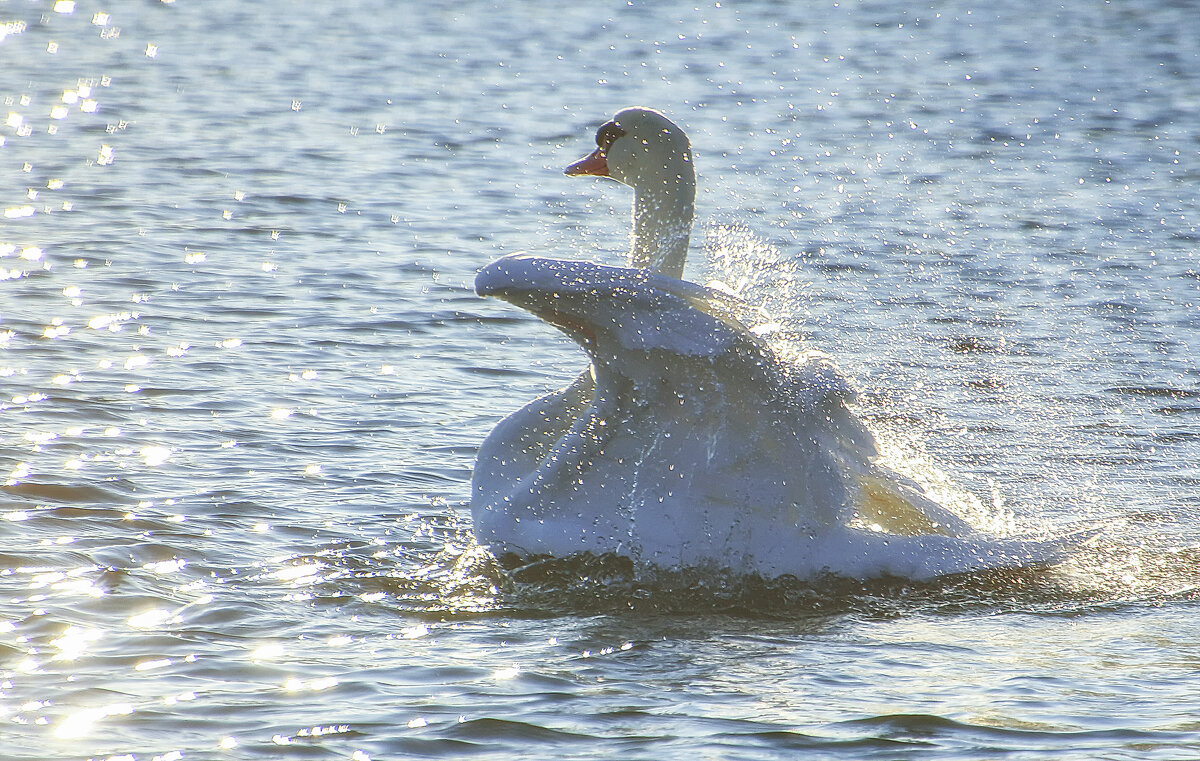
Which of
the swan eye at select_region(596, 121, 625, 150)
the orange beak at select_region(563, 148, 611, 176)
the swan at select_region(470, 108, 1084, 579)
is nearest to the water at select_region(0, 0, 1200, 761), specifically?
the swan at select_region(470, 108, 1084, 579)

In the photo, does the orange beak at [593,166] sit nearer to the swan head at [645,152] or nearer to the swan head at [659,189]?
the swan head at [645,152]

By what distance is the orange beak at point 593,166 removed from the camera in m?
8.92

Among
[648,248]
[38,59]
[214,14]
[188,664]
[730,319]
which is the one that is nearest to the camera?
[188,664]

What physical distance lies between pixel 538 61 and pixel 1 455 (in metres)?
15.7

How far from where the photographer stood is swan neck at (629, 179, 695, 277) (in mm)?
8047

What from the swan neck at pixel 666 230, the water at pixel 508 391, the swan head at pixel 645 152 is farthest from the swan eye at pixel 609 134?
the water at pixel 508 391

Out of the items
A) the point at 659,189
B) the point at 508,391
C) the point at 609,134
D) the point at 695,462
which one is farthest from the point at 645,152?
the point at 508,391

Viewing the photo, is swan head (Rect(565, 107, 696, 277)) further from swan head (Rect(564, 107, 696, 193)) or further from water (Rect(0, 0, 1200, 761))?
water (Rect(0, 0, 1200, 761))

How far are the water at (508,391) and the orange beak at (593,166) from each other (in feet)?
2.91

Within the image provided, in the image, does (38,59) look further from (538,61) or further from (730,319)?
(730,319)

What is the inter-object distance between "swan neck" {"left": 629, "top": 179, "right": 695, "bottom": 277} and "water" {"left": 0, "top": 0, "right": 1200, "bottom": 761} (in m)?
1.06

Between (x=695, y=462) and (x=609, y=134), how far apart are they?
232 cm

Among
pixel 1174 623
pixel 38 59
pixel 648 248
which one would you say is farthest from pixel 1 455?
pixel 38 59

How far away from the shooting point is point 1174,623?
6805 mm
